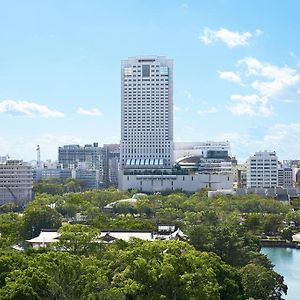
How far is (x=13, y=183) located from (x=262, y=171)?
27.1 m

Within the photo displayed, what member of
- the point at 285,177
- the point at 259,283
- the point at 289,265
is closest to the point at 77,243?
the point at 259,283

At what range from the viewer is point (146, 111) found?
72.4 metres

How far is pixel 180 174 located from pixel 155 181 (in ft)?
8.62

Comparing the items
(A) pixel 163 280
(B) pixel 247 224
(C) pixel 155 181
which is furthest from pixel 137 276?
(C) pixel 155 181

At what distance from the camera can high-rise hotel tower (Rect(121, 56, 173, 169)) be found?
236 ft

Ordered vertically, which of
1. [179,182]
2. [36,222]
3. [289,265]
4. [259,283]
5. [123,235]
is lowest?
[289,265]

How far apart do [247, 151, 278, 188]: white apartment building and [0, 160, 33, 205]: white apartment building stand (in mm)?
24551

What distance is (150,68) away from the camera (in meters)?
73.1

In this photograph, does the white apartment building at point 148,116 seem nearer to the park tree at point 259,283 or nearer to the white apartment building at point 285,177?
the white apartment building at point 285,177

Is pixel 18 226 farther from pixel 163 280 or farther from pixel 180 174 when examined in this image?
pixel 180 174

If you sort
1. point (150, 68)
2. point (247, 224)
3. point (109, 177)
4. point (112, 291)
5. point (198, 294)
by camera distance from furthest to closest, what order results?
point (109, 177) → point (150, 68) → point (247, 224) → point (198, 294) → point (112, 291)

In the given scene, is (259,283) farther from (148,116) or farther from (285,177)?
(285,177)

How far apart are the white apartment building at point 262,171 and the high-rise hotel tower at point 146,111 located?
30.0ft

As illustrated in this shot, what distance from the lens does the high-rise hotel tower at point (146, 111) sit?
72.1 meters
